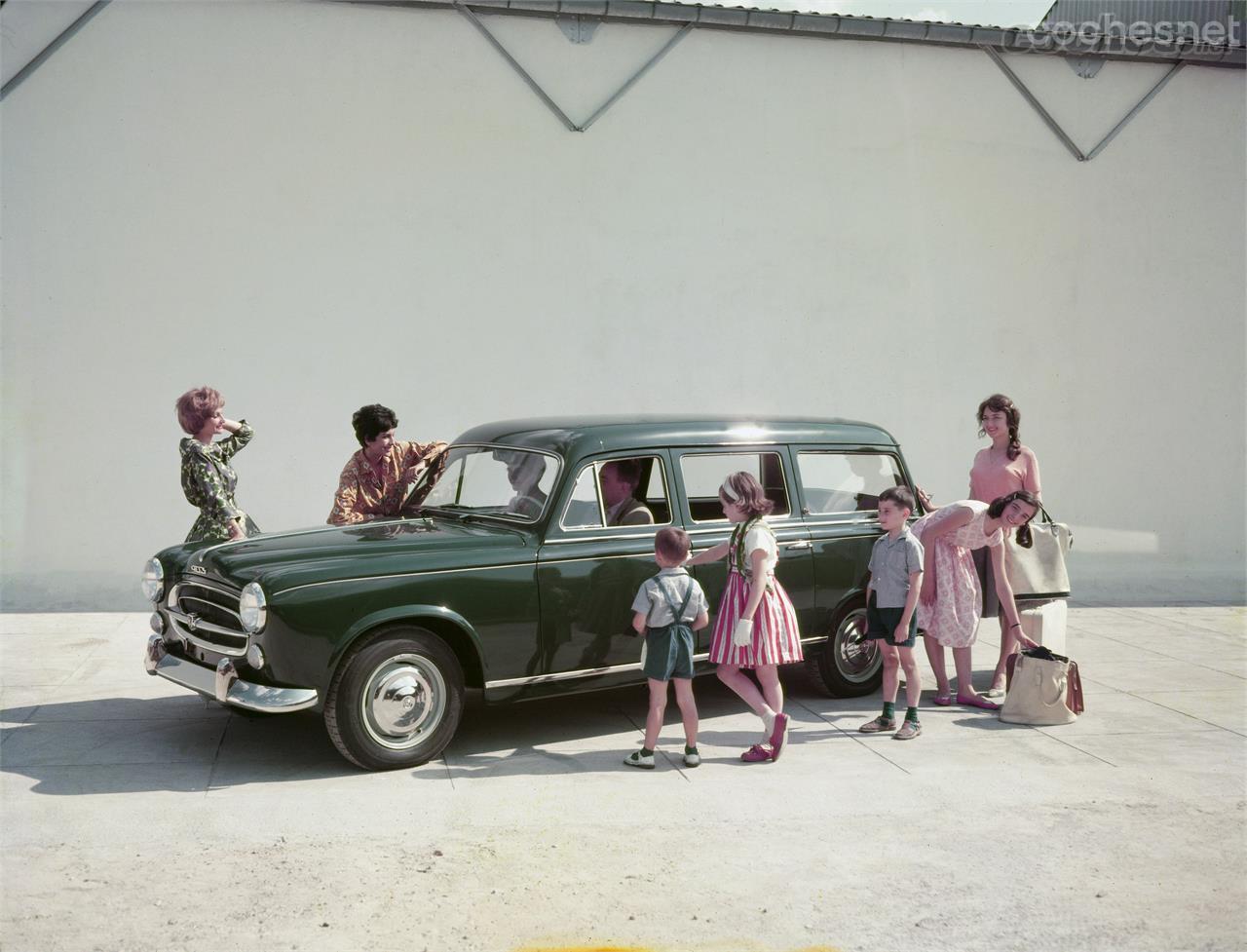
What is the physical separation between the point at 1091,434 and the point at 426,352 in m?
6.53

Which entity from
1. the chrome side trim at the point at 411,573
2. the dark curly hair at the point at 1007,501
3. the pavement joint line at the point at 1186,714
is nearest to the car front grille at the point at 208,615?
the chrome side trim at the point at 411,573

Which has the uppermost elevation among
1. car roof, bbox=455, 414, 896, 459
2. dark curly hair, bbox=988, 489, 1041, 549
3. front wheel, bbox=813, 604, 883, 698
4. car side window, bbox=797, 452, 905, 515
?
car roof, bbox=455, 414, 896, 459

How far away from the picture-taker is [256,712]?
5.91 m

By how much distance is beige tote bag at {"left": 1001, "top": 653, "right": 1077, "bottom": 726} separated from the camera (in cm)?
697

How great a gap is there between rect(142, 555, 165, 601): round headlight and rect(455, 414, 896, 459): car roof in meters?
1.82

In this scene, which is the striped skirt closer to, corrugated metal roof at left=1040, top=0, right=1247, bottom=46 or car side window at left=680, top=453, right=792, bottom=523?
car side window at left=680, top=453, right=792, bottom=523

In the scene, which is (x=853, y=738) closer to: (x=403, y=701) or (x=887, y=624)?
(x=887, y=624)

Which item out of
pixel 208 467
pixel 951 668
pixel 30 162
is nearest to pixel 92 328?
pixel 30 162

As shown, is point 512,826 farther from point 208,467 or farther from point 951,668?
point 951,668

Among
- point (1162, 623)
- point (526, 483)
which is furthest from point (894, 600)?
point (1162, 623)

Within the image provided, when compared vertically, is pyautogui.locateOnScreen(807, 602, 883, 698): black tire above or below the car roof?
below

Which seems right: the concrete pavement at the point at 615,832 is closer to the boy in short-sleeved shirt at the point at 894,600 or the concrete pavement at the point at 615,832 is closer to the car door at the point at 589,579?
the boy in short-sleeved shirt at the point at 894,600

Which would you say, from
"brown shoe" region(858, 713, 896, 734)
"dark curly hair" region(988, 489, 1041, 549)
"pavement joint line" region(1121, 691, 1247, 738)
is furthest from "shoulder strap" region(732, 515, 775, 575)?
"pavement joint line" region(1121, 691, 1247, 738)

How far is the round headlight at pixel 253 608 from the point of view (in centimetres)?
556
